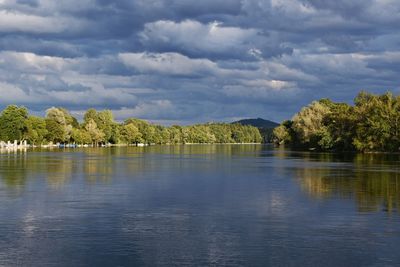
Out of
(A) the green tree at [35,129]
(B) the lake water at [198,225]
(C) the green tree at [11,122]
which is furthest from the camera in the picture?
(A) the green tree at [35,129]

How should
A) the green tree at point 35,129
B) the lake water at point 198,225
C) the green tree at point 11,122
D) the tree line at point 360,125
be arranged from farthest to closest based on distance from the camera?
1. the green tree at point 35,129
2. the green tree at point 11,122
3. the tree line at point 360,125
4. the lake water at point 198,225

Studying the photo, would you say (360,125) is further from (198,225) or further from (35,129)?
(198,225)

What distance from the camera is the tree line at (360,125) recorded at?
435 feet

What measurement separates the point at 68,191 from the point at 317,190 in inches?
690

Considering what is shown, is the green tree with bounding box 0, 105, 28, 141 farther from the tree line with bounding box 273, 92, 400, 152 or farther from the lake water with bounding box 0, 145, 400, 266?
the lake water with bounding box 0, 145, 400, 266

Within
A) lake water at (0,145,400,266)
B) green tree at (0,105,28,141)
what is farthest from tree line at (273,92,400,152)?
lake water at (0,145,400,266)

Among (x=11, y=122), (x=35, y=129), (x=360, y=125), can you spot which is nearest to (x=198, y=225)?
(x=360, y=125)

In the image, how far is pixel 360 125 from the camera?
137 m

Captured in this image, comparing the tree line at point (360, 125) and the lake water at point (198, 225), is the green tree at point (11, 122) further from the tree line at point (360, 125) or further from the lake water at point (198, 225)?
the lake water at point (198, 225)

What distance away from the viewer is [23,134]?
19100cm

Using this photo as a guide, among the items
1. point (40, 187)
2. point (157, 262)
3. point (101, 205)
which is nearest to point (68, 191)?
point (40, 187)

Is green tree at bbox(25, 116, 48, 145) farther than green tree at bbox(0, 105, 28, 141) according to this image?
Yes

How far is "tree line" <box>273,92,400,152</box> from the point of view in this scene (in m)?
133

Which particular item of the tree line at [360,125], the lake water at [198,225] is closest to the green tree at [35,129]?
the tree line at [360,125]
